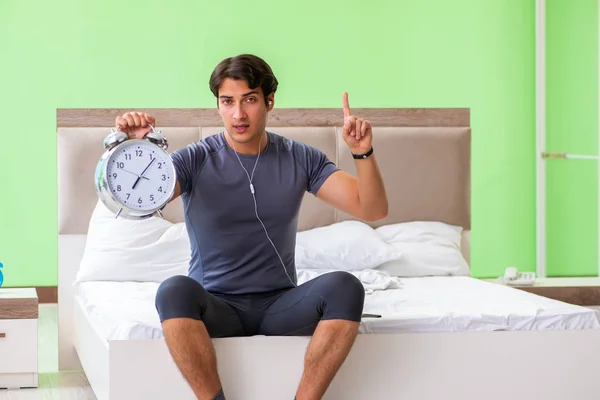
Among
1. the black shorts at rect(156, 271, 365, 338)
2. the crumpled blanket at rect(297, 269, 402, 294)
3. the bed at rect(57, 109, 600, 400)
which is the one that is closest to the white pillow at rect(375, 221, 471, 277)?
the bed at rect(57, 109, 600, 400)

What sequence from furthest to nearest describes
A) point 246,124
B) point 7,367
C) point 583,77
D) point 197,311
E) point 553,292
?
point 583,77 < point 553,292 < point 7,367 < point 246,124 < point 197,311

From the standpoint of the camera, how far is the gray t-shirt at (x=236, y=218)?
101 inches

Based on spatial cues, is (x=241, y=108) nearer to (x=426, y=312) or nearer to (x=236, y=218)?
(x=236, y=218)

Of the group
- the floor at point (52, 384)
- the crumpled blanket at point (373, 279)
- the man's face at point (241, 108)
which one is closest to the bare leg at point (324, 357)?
the man's face at point (241, 108)

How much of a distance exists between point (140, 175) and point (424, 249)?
Answer: 1807 mm

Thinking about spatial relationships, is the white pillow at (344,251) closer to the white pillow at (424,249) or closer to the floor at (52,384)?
the white pillow at (424,249)

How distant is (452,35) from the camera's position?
5621 mm

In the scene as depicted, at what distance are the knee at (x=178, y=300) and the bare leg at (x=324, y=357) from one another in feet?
0.98

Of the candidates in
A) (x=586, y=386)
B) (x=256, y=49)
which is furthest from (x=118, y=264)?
(x=256, y=49)

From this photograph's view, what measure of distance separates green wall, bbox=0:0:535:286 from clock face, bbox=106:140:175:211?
3.03m

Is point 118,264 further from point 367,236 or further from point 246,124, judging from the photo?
point 246,124

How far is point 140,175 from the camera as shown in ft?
7.55

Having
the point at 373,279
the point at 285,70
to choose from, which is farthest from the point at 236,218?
the point at 285,70

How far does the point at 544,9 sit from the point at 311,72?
4.60 ft
